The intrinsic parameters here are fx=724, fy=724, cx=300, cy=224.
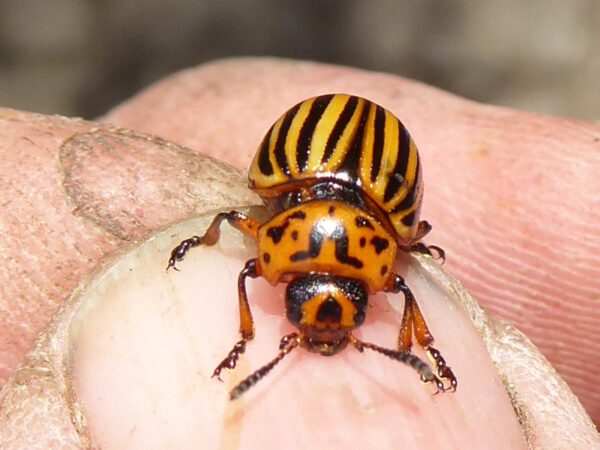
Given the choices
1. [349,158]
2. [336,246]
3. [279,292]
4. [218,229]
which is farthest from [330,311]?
[349,158]

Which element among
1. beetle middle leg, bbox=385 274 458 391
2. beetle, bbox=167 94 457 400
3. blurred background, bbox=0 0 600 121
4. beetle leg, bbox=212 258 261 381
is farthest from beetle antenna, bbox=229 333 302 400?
blurred background, bbox=0 0 600 121

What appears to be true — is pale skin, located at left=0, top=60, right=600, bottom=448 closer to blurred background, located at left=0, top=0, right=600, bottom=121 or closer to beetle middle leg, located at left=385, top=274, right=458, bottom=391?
beetle middle leg, located at left=385, top=274, right=458, bottom=391

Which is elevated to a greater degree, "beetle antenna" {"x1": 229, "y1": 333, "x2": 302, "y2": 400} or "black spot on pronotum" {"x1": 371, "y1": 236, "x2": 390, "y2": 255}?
"black spot on pronotum" {"x1": 371, "y1": 236, "x2": 390, "y2": 255}

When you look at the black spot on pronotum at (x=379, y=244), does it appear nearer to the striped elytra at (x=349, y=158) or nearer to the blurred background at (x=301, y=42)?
the striped elytra at (x=349, y=158)

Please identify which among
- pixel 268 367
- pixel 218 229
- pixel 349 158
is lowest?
pixel 268 367

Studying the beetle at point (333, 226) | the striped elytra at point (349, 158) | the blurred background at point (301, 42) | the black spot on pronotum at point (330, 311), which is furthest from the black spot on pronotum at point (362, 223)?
the blurred background at point (301, 42)

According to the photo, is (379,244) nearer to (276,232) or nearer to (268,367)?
(276,232)
